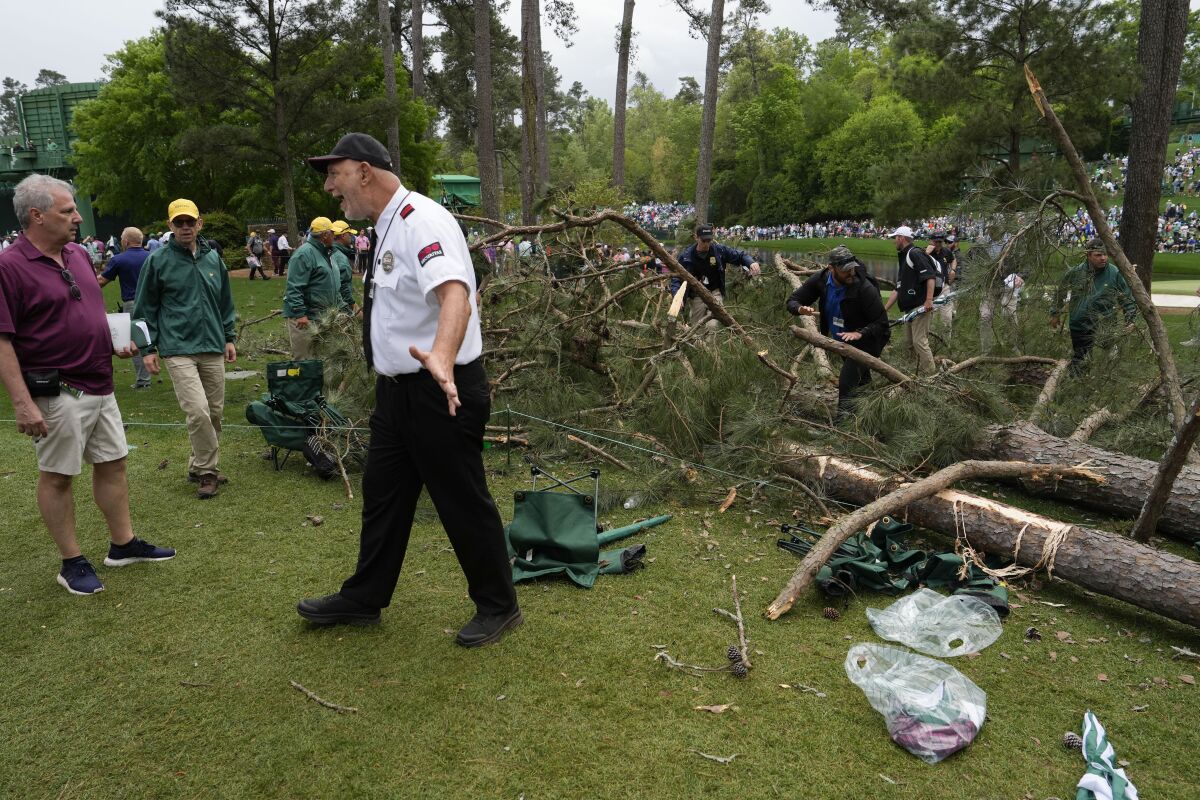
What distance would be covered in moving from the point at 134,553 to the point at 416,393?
2040 mm

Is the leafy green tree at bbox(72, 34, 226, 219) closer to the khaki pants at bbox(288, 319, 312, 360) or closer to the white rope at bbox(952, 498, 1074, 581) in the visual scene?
the khaki pants at bbox(288, 319, 312, 360)

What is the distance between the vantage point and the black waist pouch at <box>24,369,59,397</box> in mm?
3262

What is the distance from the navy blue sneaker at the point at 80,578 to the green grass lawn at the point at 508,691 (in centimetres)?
6

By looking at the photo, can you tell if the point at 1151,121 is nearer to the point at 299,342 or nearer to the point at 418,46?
the point at 299,342

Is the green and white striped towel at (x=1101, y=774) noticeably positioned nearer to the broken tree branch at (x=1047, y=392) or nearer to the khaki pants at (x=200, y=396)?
the broken tree branch at (x=1047, y=392)

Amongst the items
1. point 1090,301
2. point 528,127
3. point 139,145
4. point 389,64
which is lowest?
point 1090,301

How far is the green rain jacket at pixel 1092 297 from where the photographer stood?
5.84m

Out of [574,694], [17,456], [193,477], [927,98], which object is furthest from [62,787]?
[927,98]

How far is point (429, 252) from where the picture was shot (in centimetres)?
264

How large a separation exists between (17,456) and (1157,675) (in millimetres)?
6765

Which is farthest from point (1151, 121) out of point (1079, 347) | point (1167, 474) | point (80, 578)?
point (80, 578)

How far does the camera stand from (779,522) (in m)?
4.50

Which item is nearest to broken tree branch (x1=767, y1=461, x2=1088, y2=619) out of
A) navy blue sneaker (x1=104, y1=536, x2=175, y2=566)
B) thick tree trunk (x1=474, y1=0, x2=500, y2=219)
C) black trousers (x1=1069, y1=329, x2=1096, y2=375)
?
black trousers (x1=1069, y1=329, x2=1096, y2=375)

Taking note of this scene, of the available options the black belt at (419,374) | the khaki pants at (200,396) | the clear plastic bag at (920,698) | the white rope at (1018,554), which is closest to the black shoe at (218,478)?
the khaki pants at (200,396)
